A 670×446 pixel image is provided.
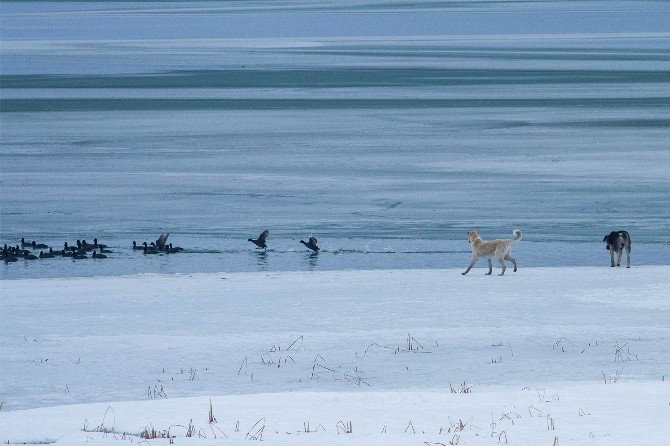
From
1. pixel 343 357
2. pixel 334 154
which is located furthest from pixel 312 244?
pixel 334 154

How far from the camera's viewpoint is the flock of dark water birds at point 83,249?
36.4 ft

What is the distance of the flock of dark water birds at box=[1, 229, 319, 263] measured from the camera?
11.1 metres

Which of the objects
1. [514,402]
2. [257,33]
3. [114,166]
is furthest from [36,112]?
[257,33]

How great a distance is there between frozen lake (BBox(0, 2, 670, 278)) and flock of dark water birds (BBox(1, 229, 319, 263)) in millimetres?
131

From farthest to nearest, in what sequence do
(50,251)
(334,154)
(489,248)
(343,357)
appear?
(334,154) → (50,251) → (489,248) → (343,357)

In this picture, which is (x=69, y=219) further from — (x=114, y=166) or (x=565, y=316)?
(x=565, y=316)

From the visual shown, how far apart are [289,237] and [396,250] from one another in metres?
1.07

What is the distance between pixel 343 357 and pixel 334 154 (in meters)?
11.0

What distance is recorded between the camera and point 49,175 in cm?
1573

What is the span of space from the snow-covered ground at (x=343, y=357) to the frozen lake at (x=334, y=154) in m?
1.53

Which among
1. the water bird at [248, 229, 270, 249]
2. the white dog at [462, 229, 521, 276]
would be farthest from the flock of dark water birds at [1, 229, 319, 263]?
the white dog at [462, 229, 521, 276]

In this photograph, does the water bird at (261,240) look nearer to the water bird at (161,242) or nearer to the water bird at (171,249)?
the water bird at (171,249)

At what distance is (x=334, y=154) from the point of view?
17.8 meters

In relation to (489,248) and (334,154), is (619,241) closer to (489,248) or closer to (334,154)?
(489,248)
